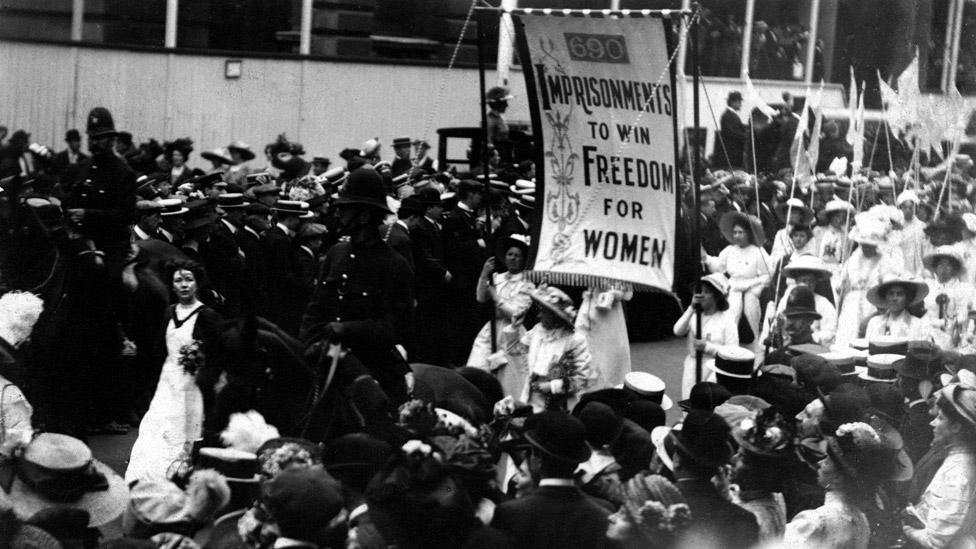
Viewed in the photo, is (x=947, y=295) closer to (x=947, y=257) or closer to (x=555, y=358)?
(x=947, y=257)

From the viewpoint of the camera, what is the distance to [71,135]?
14.3 metres

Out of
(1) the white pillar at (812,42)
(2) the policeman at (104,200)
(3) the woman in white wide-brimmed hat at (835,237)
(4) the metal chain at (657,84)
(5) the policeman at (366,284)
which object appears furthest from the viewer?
(1) the white pillar at (812,42)

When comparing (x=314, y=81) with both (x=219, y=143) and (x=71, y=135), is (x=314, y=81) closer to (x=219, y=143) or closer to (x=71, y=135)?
(x=219, y=143)

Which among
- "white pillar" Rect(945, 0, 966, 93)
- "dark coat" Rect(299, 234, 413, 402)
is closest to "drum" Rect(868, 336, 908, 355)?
"dark coat" Rect(299, 234, 413, 402)

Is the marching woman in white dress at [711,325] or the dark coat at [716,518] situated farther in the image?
the marching woman in white dress at [711,325]

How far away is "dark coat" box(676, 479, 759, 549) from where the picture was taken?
18.0ft

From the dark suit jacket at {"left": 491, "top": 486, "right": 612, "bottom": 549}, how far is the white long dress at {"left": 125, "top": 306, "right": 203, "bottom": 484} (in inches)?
128

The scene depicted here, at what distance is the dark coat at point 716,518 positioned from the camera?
549 centimetres

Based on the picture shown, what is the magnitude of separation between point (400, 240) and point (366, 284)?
3.22 meters

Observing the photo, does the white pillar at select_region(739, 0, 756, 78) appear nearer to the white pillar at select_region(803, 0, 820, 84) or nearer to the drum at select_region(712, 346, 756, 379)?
the white pillar at select_region(803, 0, 820, 84)

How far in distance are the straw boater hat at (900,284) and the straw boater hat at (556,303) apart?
10.3 ft

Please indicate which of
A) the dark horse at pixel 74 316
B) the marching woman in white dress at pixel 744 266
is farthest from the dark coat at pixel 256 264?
the marching woman in white dress at pixel 744 266

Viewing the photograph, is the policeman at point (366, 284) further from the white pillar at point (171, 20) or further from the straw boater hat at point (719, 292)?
the white pillar at point (171, 20)

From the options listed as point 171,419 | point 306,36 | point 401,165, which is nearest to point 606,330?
point 171,419
